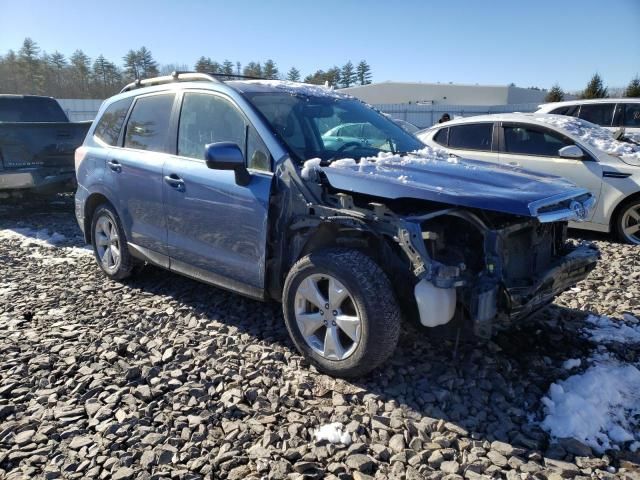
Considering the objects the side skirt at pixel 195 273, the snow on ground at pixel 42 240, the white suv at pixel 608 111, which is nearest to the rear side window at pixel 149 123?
the side skirt at pixel 195 273

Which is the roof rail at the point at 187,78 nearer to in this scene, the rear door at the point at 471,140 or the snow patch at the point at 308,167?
the snow patch at the point at 308,167

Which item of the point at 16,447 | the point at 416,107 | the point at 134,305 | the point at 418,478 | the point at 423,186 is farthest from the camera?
the point at 416,107

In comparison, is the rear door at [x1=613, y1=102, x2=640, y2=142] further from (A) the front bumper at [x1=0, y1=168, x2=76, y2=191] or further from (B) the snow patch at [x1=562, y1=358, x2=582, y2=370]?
(A) the front bumper at [x1=0, y1=168, x2=76, y2=191]

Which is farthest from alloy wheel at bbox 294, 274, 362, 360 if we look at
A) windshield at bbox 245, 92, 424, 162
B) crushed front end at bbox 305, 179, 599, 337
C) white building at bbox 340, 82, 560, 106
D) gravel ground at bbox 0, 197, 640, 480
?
white building at bbox 340, 82, 560, 106

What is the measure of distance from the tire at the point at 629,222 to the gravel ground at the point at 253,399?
2.20 m

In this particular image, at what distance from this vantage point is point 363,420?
2.80 m

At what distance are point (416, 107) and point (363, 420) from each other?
2529 cm

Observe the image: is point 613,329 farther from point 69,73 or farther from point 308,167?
point 69,73

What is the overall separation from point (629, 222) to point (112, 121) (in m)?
6.22

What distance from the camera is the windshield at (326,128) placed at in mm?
3656

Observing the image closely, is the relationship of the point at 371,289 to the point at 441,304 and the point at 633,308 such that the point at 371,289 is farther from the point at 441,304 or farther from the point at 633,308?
the point at 633,308

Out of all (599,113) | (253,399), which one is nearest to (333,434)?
(253,399)

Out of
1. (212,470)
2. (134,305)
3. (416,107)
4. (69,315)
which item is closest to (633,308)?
(212,470)

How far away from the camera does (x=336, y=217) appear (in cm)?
316
